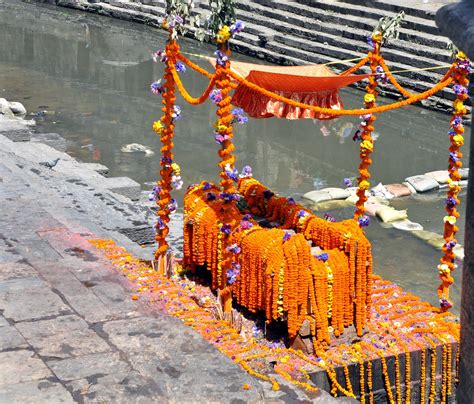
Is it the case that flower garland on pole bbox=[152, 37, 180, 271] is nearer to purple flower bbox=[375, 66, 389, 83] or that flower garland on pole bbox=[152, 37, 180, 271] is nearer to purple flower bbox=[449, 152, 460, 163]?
purple flower bbox=[375, 66, 389, 83]

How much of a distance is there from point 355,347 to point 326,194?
5674 millimetres

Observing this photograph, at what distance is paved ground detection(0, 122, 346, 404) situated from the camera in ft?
17.6

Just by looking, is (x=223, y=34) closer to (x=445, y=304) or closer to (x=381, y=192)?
(x=445, y=304)

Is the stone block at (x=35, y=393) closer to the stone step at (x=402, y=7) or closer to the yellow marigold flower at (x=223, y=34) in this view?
the yellow marigold flower at (x=223, y=34)

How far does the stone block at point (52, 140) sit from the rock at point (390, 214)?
5328 millimetres

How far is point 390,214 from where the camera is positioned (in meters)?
12.1

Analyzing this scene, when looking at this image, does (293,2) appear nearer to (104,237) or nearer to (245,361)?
(104,237)

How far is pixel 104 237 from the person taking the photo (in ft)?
31.0

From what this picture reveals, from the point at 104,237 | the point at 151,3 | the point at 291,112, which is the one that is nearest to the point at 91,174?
the point at 104,237

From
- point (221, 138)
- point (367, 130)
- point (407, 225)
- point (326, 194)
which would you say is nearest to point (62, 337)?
point (221, 138)

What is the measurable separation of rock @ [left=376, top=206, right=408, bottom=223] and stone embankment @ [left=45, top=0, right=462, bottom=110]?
19.4 ft

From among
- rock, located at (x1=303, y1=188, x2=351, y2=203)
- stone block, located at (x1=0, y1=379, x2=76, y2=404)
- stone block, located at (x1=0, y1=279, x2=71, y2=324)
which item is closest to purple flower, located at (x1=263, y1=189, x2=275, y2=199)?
stone block, located at (x1=0, y1=279, x2=71, y2=324)

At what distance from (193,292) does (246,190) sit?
117 cm

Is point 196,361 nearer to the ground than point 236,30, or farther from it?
nearer to the ground
